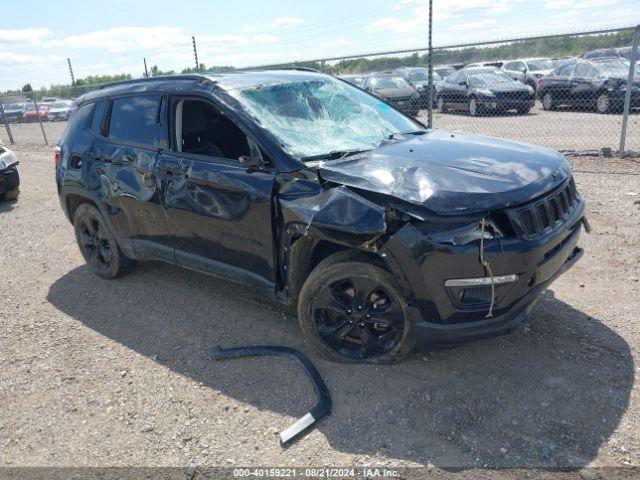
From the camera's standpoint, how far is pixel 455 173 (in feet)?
10.3

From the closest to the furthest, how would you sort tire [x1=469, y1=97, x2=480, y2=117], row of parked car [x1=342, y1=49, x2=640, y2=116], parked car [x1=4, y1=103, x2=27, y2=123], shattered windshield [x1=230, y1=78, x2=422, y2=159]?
shattered windshield [x1=230, y1=78, x2=422, y2=159]
row of parked car [x1=342, y1=49, x2=640, y2=116]
tire [x1=469, y1=97, x2=480, y2=117]
parked car [x1=4, y1=103, x2=27, y2=123]

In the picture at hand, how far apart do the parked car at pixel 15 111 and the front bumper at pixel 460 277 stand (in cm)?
3280

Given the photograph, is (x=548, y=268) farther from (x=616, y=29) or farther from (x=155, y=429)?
(x=616, y=29)

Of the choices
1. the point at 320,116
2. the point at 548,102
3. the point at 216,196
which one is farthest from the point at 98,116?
the point at 548,102

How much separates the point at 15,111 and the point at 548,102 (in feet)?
93.2

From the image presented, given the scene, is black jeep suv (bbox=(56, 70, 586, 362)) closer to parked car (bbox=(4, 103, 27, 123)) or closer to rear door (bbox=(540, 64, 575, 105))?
rear door (bbox=(540, 64, 575, 105))

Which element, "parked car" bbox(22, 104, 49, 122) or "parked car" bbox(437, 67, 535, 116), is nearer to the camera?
"parked car" bbox(437, 67, 535, 116)

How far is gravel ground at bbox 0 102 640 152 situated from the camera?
409 inches

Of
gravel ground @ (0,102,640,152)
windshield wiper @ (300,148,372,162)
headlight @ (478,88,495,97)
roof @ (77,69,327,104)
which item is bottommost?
gravel ground @ (0,102,640,152)

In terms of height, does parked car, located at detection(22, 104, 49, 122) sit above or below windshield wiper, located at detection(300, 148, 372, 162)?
below

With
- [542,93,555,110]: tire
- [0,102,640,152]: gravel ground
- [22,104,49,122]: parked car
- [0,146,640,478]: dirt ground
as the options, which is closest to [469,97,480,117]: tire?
[0,102,640,152]: gravel ground

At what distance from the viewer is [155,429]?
3.10 metres

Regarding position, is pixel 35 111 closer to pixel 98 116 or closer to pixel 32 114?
pixel 32 114

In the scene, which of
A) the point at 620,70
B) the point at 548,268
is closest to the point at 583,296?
the point at 548,268
